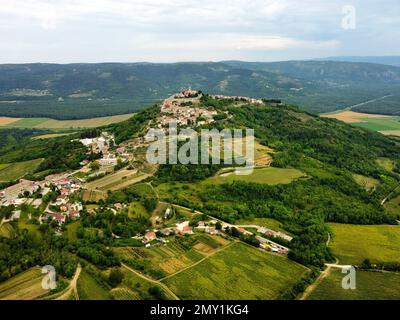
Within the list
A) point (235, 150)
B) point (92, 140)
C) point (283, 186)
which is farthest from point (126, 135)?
point (283, 186)

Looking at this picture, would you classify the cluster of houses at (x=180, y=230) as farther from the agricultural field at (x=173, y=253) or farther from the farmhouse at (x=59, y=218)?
the farmhouse at (x=59, y=218)

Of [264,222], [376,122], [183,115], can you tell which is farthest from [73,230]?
[376,122]

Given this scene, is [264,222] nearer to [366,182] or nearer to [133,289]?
[133,289]

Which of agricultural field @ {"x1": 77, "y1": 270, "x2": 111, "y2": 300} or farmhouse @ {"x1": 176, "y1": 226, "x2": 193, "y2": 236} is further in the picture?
farmhouse @ {"x1": 176, "y1": 226, "x2": 193, "y2": 236}

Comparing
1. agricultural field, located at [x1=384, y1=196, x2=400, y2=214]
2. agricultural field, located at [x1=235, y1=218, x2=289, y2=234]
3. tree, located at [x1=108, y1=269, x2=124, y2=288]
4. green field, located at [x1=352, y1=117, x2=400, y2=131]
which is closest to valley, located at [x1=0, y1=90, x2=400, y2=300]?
tree, located at [x1=108, y1=269, x2=124, y2=288]

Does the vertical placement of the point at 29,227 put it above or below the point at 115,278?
above

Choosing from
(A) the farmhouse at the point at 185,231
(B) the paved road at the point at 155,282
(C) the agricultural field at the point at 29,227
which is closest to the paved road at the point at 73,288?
(B) the paved road at the point at 155,282

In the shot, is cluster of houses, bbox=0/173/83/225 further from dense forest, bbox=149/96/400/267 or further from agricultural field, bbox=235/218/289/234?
agricultural field, bbox=235/218/289/234
